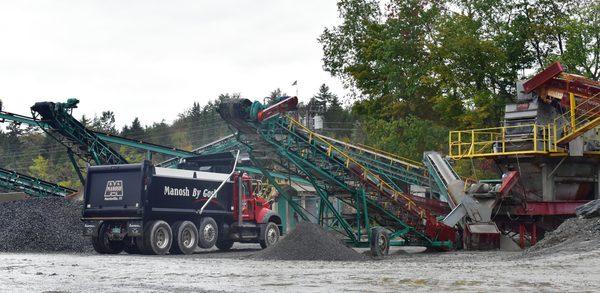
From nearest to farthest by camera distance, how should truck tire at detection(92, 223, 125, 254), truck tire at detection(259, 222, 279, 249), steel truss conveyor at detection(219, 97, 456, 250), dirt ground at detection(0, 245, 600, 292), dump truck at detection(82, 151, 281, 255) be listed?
1. dirt ground at detection(0, 245, 600, 292)
2. steel truss conveyor at detection(219, 97, 456, 250)
3. dump truck at detection(82, 151, 281, 255)
4. truck tire at detection(92, 223, 125, 254)
5. truck tire at detection(259, 222, 279, 249)

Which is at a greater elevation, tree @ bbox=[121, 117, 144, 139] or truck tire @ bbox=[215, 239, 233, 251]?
tree @ bbox=[121, 117, 144, 139]

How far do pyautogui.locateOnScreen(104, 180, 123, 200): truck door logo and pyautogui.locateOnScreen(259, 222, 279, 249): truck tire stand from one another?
5.69 m

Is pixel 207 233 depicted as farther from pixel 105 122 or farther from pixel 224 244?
pixel 105 122

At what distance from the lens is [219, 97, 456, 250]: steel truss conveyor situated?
23906mm

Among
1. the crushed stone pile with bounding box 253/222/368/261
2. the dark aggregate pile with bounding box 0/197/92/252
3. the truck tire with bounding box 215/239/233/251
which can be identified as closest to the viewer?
the crushed stone pile with bounding box 253/222/368/261

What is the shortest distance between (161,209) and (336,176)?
18.1ft

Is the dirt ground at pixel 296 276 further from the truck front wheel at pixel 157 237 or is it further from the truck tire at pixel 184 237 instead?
the truck tire at pixel 184 237

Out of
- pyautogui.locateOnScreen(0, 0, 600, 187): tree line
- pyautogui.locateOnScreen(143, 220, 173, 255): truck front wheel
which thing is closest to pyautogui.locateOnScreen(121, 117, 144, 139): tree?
pyautogui.locateOnScreen(0, 0, 600, 187): tree line

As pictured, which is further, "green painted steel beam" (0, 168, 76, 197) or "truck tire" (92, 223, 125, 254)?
"green painted steel beam" (0, 168, 76, 197)

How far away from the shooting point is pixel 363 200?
987 inches

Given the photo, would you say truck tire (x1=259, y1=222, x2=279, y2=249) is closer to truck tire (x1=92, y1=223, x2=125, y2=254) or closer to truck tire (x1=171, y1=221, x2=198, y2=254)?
truck tire (x1=171, y1=221, x2=198, y2=254)

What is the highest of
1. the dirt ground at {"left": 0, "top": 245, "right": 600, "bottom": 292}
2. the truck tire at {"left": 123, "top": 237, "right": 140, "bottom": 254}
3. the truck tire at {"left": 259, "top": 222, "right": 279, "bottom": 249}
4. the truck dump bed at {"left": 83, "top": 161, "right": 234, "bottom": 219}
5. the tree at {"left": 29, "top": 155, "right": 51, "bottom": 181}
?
the tree at {"left": 29, "top": 155, "right": 51, "bottom": 181}

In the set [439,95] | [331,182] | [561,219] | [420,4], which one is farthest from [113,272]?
[420,4]

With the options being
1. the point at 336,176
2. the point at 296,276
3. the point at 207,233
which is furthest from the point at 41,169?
the point at 296,276
